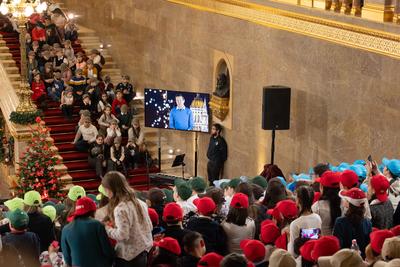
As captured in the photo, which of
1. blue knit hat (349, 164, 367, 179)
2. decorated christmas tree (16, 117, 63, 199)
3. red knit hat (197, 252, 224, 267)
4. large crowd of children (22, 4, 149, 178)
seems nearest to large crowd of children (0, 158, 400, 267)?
red knit hat (197, 252, 224, 267)

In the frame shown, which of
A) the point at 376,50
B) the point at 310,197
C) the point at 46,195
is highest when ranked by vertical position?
the point at 376,50

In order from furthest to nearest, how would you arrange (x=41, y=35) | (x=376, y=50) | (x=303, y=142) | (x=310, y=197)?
(x=41, y=35), (x=303, y=142), (x=376, y=50), (x=310, y=197)

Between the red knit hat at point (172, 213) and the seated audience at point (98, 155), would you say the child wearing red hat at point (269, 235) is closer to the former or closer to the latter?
the red knit hat at point (172, 213)

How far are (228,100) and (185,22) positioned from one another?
2.79 metres

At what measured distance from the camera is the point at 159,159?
1989cm

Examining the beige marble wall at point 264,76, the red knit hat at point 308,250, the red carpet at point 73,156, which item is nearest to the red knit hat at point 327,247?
the red knit hat at point 308,250

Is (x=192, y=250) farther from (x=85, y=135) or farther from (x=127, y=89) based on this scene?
(x=127, y=89)

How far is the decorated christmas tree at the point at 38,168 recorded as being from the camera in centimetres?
1689

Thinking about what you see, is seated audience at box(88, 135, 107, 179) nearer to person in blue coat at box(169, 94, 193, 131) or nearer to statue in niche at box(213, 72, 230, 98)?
person in blue coat at box(169, 94, 193, 131)

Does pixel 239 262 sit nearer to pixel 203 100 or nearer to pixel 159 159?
pixel 203 100

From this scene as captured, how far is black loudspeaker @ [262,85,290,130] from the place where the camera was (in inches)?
599

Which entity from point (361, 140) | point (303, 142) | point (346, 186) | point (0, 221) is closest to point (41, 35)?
point (303, 142)

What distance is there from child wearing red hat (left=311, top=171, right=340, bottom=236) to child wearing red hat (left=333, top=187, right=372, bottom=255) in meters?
0.54

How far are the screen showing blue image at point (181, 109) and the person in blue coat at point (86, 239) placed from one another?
1095 cm
